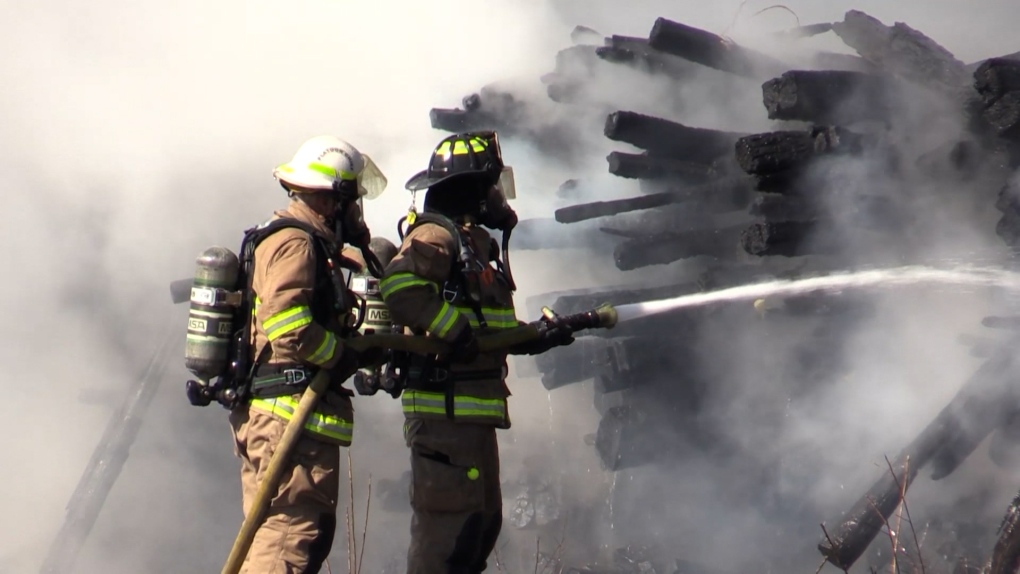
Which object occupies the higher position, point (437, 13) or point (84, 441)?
point (437, 13)

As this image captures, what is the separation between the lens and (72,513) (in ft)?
30.1

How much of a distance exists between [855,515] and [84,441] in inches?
266

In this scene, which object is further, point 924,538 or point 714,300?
point 714,300

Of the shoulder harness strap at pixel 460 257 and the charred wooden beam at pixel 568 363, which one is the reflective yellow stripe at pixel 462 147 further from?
the charred wooden beam at pixel 568 363

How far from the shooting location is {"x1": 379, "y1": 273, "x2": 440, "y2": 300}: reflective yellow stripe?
4.54 m

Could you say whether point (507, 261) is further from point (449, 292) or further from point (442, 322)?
point (442, 322)

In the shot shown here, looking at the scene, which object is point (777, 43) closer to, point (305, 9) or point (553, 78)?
point (553, 78)

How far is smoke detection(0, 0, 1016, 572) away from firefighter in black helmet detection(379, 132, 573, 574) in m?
3.64

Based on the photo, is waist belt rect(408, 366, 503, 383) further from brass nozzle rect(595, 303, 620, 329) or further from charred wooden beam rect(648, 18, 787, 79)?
charred wooden beam rect(648, 18, 787, 79)

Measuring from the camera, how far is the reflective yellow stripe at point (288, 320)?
4242 mm

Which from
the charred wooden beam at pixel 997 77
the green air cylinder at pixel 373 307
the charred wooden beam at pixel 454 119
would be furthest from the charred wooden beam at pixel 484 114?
the green air cylinder at pixel 373 307

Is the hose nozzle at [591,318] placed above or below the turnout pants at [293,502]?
above

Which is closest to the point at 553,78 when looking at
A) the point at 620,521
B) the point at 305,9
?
the point at 305,9

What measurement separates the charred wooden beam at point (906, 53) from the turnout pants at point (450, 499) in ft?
13.7
